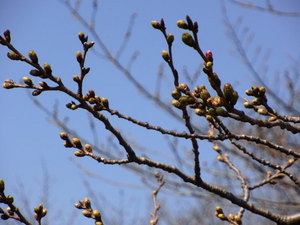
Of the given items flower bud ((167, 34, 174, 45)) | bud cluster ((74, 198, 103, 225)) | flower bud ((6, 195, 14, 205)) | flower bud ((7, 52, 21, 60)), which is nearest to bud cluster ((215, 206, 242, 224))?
bud cluster ((74, 198, 103, 225))

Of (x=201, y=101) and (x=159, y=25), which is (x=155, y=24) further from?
(x=201, y=101)

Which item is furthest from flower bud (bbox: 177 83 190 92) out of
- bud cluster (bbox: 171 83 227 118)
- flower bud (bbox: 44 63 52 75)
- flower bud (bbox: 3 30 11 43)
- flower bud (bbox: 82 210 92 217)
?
flower bud (bbox: 82 210 92 217)

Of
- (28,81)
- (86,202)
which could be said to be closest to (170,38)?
(28,81)

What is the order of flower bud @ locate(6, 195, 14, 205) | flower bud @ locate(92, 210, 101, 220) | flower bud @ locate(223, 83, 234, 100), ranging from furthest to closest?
flower bud @ locate(92, 210, 101, 220)
flower bud @ locate(6, 195, 14, 205)
flower bud @ locate(223, 83, 234, 100)

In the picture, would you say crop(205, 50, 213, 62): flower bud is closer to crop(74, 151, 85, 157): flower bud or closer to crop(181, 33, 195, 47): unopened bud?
crop(181, 33, 195, 47): unopened bud

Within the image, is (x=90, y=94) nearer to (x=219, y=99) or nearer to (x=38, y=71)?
(x=38, y=71)

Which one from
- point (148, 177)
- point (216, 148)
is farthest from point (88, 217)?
point (148, 177)

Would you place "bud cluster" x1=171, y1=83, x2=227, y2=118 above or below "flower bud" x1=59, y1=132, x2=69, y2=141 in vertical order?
above

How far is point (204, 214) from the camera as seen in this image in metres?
14.0

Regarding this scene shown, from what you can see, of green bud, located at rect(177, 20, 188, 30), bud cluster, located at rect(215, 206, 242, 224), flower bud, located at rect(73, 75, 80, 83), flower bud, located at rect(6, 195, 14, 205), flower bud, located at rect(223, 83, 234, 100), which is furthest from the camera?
bud cluster, located at rect(215, 206, 242, 224)

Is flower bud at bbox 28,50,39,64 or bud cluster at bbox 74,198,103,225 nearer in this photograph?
flower bud at bbox 28,50,39,64

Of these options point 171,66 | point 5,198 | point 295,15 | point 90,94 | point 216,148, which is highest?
point 295,15

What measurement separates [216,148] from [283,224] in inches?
38.7

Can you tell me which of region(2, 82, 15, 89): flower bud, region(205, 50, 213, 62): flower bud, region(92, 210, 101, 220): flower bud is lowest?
region(92, 210, 101, 220): flower bud
